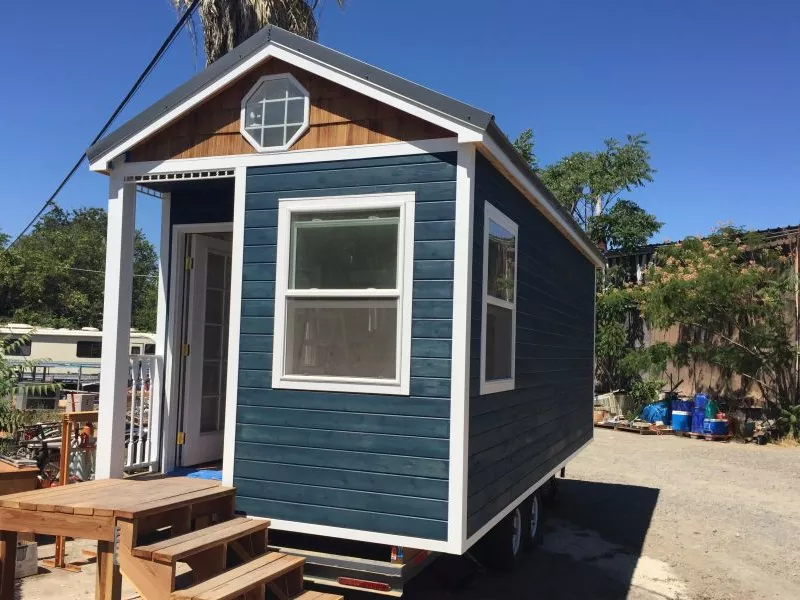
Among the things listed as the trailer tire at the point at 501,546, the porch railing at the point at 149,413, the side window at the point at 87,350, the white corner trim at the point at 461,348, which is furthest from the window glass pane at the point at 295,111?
the side window at the point at 87,350

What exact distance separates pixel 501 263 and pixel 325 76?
1788 millimetres

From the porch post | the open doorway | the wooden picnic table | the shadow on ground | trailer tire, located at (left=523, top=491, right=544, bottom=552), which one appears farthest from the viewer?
trailer tire, located at (left=523, top=491, right=544, bottom=552)

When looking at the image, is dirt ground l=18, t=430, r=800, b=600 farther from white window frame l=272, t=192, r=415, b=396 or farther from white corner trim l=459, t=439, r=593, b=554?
white window frame l=272, t=192, r=415, b=396

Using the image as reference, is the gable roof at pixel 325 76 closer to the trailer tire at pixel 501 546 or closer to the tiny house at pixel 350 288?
the tiny house at pixel 350 288

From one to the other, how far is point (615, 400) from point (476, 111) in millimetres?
15162

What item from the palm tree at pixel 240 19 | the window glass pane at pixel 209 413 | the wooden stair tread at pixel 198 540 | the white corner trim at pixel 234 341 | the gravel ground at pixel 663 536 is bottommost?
the gravel ground at pixel 663 536

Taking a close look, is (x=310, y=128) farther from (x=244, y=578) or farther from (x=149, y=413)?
(x=149, y=413)

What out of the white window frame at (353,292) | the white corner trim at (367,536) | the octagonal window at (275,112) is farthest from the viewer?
the octagonal window at (275,112)

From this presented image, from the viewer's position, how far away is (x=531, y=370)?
19.8 feet

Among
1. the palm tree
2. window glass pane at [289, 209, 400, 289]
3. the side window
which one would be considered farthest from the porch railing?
the side window

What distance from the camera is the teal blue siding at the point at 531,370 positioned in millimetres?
4449

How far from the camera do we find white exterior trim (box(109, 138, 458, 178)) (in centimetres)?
436

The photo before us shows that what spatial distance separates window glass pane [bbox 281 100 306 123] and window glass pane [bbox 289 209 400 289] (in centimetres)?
67

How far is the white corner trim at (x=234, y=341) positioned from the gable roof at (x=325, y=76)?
28.9 inches
